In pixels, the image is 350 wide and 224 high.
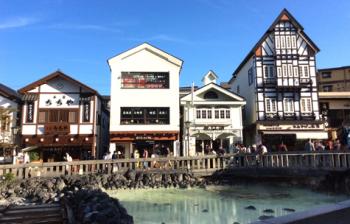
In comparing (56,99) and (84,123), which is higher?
(56,99)

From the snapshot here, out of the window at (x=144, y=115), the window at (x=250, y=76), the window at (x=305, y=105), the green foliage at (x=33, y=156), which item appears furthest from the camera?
the window at (x=250, y=76)

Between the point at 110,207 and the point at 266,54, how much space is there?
27173 millimetres

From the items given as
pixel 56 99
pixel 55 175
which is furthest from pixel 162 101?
pixel 55 175

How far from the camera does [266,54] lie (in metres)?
33.3

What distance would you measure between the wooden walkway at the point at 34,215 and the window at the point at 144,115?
65.8ft

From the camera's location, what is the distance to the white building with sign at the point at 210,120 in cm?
3127

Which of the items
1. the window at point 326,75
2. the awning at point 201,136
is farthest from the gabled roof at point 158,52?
the window at point 326,75

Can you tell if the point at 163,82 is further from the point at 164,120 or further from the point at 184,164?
the point at 184,164

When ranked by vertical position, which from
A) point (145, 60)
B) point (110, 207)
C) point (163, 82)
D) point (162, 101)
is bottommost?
point (110, 207)

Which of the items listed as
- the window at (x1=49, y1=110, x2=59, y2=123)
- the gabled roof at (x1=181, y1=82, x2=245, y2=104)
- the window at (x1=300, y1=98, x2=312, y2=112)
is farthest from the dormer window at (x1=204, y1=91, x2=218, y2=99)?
the window at (x1=49, y1=110, x2=59, y2=123)

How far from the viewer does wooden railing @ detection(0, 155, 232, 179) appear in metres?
21.6

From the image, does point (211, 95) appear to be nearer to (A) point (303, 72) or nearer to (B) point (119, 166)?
(A) point (303, 72)

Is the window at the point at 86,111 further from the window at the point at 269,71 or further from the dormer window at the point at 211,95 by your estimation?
the window at the point at 269,71

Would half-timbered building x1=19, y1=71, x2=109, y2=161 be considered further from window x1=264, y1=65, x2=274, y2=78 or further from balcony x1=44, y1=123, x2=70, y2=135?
window x1=264, y1=65, x2=274, y2=78
